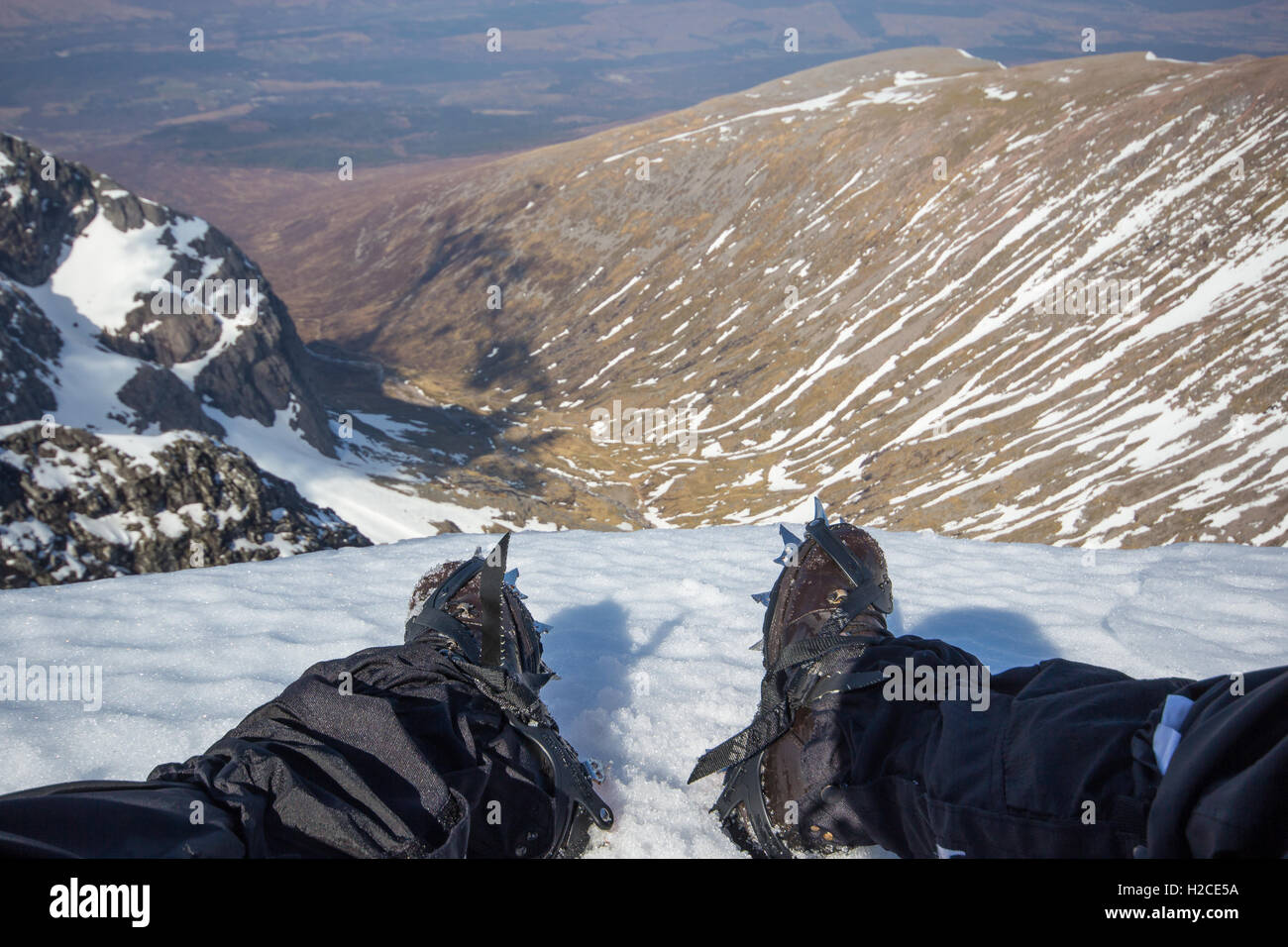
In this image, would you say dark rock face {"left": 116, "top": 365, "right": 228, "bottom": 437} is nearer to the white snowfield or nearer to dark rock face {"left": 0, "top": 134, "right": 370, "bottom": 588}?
dark rock face {"left": 0, "top": 134, "right": 370, "bottom": 588}

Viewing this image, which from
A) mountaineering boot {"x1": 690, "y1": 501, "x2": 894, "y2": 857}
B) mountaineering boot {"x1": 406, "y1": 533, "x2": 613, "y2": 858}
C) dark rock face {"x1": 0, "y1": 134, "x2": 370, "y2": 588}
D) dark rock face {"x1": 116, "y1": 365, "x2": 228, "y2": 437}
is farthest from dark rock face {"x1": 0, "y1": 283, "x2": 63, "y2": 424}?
mountaineering boot {"x1": 690, "y1": 501, "x2": 894, "y2": 857}

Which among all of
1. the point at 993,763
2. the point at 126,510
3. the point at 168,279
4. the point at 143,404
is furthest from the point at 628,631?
the point at 168,279

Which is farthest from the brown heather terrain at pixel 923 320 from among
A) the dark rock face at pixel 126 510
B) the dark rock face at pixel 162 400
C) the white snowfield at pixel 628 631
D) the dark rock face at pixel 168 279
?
the white snowfield at pixel 628 631

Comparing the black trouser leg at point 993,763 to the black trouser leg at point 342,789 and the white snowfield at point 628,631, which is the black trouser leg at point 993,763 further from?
the black trouser leg at point 342,789

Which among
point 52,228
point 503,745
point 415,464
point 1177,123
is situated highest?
point 1177,123

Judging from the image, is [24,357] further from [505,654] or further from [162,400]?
[505,654]

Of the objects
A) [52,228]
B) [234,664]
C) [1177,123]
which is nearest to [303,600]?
[234,664]
